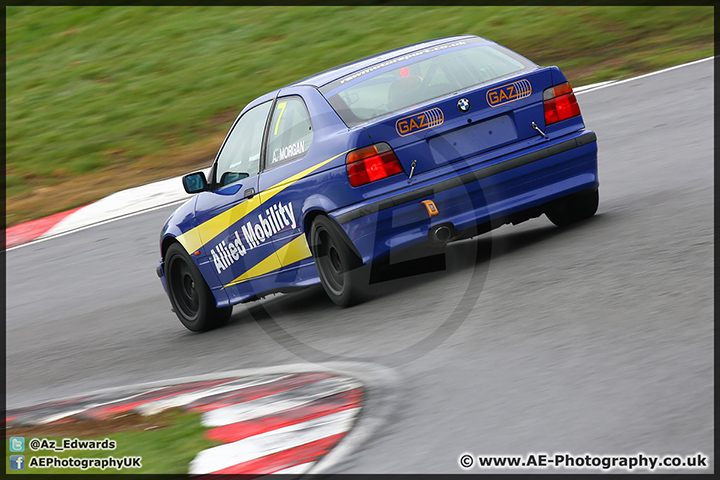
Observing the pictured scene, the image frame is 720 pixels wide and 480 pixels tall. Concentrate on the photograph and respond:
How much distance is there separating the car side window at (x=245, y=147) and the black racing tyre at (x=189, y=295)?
791mm

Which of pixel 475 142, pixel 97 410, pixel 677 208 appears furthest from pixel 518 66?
pixel 97 410

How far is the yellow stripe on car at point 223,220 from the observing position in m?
7.35

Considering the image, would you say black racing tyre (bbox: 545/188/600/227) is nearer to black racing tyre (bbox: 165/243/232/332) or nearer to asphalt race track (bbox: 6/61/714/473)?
asphalt race track (bbox: 6/61/714/473)

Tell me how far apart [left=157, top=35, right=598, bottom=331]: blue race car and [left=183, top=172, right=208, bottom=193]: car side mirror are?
1 centimetres

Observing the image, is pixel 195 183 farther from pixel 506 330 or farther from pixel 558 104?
pixel 506 330

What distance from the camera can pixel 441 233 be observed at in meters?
6.93

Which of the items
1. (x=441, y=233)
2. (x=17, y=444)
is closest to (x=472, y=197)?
(x=441, y=233)

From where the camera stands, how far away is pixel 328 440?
4676 millimetres

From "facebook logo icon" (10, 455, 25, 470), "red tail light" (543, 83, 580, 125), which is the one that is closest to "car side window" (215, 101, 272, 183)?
"red tail light" (543, 83, 580, 125)

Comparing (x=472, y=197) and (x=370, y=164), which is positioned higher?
(x=370, y=164)

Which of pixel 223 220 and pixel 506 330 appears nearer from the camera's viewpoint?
pixel 506 330

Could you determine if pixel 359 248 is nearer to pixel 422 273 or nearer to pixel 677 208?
pixel 422 273

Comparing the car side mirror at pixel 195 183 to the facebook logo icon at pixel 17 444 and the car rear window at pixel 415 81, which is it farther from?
the facebook logo icon at pixel 17 444

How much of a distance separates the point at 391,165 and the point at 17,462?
2963mm
